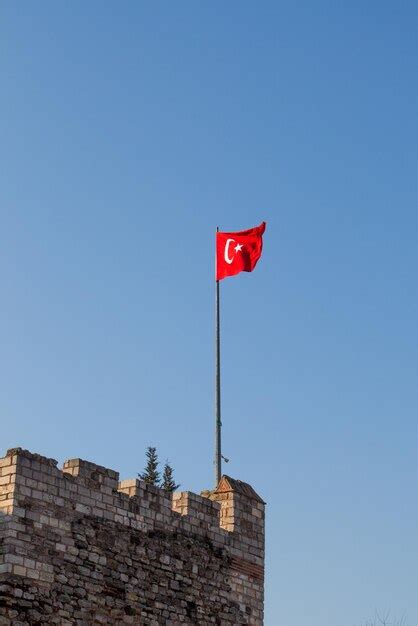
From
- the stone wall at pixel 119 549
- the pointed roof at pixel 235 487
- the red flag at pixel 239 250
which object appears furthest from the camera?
the red flag at pixel 239 250

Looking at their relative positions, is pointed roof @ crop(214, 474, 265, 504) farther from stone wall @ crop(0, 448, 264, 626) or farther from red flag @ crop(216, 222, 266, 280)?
red flag @ crop(216, 222, 266, 280)

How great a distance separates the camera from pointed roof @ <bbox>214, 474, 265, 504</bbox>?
23953 millimetres

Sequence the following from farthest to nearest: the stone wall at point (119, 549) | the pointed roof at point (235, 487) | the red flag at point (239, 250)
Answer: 1. the red flag at point (239, 250)
2. the pointed roof at point (235, 487)
3. the stone wall at point (119, 549)

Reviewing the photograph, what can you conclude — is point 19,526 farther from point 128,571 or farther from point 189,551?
point 189,551

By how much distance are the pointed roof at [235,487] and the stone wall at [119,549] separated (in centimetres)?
3

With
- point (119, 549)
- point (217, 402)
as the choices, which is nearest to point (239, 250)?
point (217, 402)

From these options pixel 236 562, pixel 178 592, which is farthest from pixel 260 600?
pixel 178 592

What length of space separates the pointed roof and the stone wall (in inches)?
1.0

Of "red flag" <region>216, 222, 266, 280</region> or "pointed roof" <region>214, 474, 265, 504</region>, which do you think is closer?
"pointed roof" <region>214, 474, 265, 504</region>

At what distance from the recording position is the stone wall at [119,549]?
62.8ft

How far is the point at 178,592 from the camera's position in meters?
21.9

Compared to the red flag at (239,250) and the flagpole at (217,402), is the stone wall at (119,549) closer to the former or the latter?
the flagpole at (217,402)

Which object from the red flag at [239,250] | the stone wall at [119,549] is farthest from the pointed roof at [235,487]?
the red flag at [239,250]

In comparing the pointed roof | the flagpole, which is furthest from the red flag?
the pointed roof
